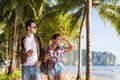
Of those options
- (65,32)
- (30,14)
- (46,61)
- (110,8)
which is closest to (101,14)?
(110,8)

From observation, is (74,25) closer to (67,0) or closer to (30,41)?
(67,0)

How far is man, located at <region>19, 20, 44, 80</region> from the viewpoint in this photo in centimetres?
650

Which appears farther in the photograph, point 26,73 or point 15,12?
point 15,12

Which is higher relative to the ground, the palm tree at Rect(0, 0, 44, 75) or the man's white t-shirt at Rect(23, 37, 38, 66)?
the palm tree at Rect(0, 0, 44, 75)

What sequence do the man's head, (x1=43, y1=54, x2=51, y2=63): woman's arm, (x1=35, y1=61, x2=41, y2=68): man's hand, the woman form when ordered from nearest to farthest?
(x1=35, y1=61, x2=41, y2=68): man's hand → the man's head → (x1=43, y1=54, x2=51, y2=63): woman's arm → the woman

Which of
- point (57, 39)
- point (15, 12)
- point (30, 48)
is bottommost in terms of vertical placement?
point (30, 48)

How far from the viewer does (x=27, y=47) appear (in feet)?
21.5

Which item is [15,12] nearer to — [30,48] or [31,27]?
[31,27]

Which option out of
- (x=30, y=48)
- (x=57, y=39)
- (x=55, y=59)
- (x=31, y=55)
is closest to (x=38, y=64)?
(x=31, y=55)

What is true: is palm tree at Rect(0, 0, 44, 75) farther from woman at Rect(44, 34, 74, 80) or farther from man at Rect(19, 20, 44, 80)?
man at Rect(19, 20, 44, 80)

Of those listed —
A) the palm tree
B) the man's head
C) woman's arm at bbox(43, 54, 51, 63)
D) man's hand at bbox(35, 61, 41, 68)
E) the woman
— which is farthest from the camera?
the palm tree

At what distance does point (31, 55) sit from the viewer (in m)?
6.48

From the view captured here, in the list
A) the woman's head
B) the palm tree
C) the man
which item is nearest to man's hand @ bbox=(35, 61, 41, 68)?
the man

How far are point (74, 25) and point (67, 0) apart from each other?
5154 millimetres
